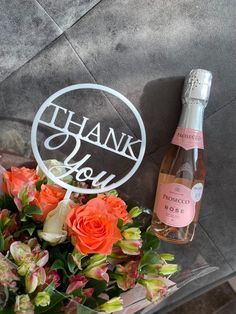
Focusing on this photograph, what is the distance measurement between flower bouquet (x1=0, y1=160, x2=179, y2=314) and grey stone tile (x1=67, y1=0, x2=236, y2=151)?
274 millimetres

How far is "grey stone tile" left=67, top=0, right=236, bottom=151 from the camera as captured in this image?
0.90 m

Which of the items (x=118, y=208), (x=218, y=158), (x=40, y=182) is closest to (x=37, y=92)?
(x=40, y=182)

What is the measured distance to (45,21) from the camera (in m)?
0.89

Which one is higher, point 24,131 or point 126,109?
point 126,109

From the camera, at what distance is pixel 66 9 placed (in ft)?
2.92

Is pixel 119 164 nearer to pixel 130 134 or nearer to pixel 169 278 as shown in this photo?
pixel 130 134

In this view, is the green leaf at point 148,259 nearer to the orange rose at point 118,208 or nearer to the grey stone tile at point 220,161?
the orange rose at point 118,208

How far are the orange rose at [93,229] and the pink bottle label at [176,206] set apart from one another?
7.9 inches

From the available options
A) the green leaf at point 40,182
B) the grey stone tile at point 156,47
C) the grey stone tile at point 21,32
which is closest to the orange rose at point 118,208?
the green leaf at point 40,182

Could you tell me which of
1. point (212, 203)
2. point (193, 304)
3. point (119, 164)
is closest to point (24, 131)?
point (119, 164)

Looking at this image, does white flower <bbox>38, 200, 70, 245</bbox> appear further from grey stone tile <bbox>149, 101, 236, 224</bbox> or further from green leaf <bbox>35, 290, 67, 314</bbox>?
grey stone tile <bbox>149, 101, 236, 224</bbox>

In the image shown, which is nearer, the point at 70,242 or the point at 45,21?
the point at 70,242

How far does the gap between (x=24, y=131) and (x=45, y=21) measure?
241 millimetres

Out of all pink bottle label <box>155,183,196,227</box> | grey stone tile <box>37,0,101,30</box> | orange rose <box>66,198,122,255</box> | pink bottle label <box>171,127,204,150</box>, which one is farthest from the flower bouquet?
grey stone tile <box>37,0,101,30</box>
